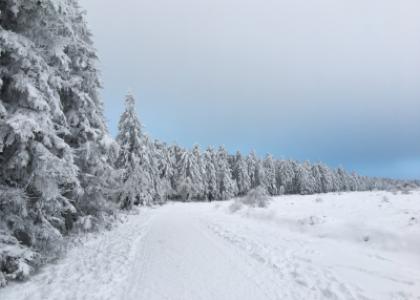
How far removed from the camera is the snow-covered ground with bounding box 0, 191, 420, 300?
4996mm

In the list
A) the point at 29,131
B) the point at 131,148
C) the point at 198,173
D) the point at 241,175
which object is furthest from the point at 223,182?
the point at 29,131

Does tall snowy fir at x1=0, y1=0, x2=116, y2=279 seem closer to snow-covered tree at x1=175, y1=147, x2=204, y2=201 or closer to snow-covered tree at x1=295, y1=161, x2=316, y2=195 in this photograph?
snow-covered tree at x1=175, y1=147, x2=204, y2=201

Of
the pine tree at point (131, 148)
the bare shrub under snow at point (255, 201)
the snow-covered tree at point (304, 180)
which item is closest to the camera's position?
the bare shrub under snow at point (255, 201)

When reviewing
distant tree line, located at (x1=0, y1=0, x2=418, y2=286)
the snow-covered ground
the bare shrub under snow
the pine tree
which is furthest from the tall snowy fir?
the pine tree

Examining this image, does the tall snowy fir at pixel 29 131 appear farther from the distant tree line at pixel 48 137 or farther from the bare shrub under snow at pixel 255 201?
the bare shrub under snow at pixel 255 201

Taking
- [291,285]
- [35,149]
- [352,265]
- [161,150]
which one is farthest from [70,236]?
[161,150]

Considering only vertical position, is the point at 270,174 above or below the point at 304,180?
above

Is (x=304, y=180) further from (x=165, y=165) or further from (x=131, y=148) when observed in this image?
(x=131, y=148)

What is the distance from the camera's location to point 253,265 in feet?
21.6

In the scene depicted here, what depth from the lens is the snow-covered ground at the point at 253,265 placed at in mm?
4996

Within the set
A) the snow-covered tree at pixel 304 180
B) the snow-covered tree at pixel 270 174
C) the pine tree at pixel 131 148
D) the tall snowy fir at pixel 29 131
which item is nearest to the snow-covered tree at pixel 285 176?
the snow-covered tree at pixel 304 180

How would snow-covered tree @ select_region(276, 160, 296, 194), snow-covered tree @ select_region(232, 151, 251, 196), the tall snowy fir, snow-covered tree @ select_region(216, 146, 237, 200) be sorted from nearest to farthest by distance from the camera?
1. the tall snowy fir
2. snow-covered tree @ select_region(216, 146, 237, 200)
3. snow-covered tree @ select_region(232, 151, 251, 196)
4. snow-covered tree @ select_region(276, 160, 296, 194)

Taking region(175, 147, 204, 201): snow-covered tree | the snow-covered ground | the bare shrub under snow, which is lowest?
the snow-covered ground

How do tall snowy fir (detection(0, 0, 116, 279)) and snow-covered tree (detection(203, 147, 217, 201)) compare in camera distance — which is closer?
tall snowy fir (detection(0, 0, 116, 279))
